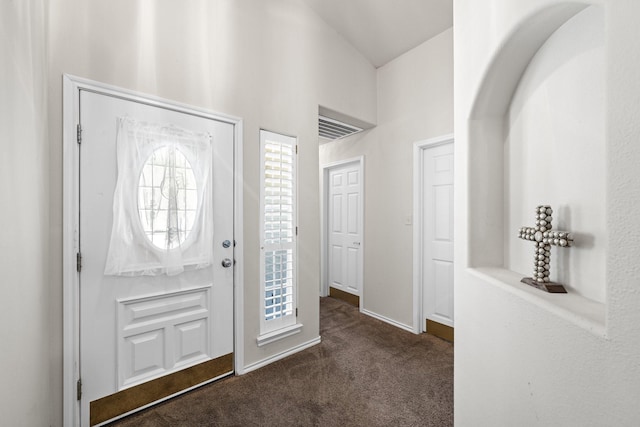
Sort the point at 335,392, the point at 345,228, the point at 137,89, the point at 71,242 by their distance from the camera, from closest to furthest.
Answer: the point at 71,242
the point at 137,89
the point at 335,392
the point at 345,228

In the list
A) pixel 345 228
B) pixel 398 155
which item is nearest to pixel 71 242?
pixel 398 155

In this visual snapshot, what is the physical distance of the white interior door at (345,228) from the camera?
12.2 ft

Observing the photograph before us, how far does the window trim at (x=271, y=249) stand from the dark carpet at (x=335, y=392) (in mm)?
236

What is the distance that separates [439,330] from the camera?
9.20ft

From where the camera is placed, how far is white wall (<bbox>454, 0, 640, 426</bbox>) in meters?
0.53

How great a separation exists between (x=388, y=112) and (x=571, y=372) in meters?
2.96

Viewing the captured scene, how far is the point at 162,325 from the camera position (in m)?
1.84

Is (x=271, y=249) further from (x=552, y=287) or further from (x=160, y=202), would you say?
(x=552, y=287)

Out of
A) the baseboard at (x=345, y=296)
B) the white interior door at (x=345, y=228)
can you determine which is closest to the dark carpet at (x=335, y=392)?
the baseboard at (x=345, y=296)

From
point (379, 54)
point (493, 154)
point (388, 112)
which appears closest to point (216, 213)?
point (493, 154)

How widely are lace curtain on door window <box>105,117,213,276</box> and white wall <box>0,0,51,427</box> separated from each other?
0.33 meters

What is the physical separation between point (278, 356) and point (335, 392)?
2.08 feet

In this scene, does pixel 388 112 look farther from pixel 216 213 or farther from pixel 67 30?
pixel 67 30

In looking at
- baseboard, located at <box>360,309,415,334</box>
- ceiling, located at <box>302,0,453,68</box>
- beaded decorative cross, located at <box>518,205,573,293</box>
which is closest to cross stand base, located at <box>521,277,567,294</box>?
beaded decorative cross, located at <box>518,205,573,293</box>
